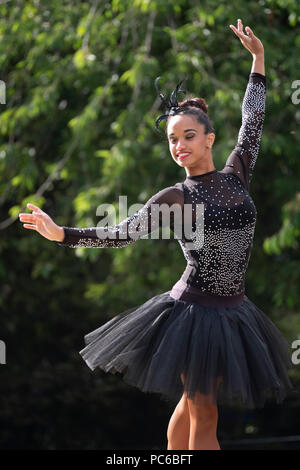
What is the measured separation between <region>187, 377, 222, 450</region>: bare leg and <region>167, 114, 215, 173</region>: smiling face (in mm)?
749

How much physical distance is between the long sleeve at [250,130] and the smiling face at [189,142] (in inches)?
6.1

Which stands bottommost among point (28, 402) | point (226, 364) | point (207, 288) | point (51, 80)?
point (28, 402)

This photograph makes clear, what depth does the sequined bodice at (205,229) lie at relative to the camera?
255 centimetres

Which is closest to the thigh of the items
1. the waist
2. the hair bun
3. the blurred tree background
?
the waist

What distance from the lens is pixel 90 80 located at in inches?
245

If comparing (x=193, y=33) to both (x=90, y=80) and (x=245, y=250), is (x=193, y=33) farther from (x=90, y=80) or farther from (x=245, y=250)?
(x=245, y=250)

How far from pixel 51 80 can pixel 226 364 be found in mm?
3983

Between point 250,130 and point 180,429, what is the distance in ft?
3.70

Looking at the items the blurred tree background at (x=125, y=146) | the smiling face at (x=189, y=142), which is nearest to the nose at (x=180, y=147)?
the smiling face at (x=189, y=142)

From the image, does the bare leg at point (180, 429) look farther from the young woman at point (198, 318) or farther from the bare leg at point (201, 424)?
the bare leg at point (201, 424)

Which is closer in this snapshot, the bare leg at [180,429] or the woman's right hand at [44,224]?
the woman's right hand at [44,224]

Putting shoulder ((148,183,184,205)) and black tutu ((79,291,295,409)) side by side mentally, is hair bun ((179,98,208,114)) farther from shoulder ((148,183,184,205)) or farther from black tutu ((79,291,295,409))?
black tutu ((79,291,295,409))
